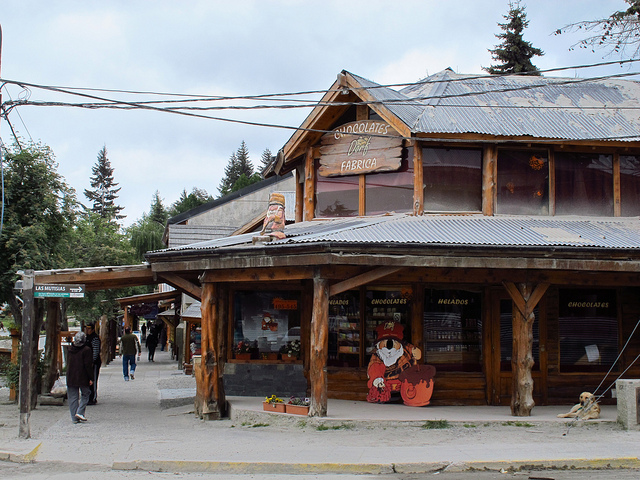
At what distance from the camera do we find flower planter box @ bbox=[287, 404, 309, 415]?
38.8 ft

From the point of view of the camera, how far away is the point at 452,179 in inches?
577

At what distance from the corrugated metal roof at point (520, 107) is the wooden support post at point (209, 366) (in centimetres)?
519

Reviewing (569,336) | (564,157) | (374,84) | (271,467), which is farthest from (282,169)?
(271,467)

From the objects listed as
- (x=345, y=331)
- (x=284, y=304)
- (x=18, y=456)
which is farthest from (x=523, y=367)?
(x=18, y=456)

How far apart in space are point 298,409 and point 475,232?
4.42 meters

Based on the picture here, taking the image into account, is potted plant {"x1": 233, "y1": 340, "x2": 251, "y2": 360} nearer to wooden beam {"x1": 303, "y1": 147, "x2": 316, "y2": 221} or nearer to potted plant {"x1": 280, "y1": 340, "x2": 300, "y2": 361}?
potted plant {"x1": 280, "y1": 340, "x2": 300, "y2": 361}

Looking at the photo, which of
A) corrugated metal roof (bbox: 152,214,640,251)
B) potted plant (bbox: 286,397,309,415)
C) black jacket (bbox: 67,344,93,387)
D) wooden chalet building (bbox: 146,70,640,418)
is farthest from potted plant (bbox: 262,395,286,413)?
black jacket (bbox: 67,344,93,387)

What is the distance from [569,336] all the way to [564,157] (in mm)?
3808

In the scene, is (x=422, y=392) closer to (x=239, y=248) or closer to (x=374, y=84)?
(x=239, y=248)

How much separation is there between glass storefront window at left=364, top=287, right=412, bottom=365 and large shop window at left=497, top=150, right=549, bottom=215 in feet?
9.30

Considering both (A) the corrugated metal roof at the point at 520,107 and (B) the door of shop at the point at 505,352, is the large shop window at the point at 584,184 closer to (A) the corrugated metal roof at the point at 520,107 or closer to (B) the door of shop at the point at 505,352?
(A) the corrugated metal roof at the point at 520,107

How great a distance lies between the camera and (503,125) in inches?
580

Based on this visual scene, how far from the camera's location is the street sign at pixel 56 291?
11.5 meters

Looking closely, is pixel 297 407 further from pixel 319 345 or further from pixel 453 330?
pixel 453 330
